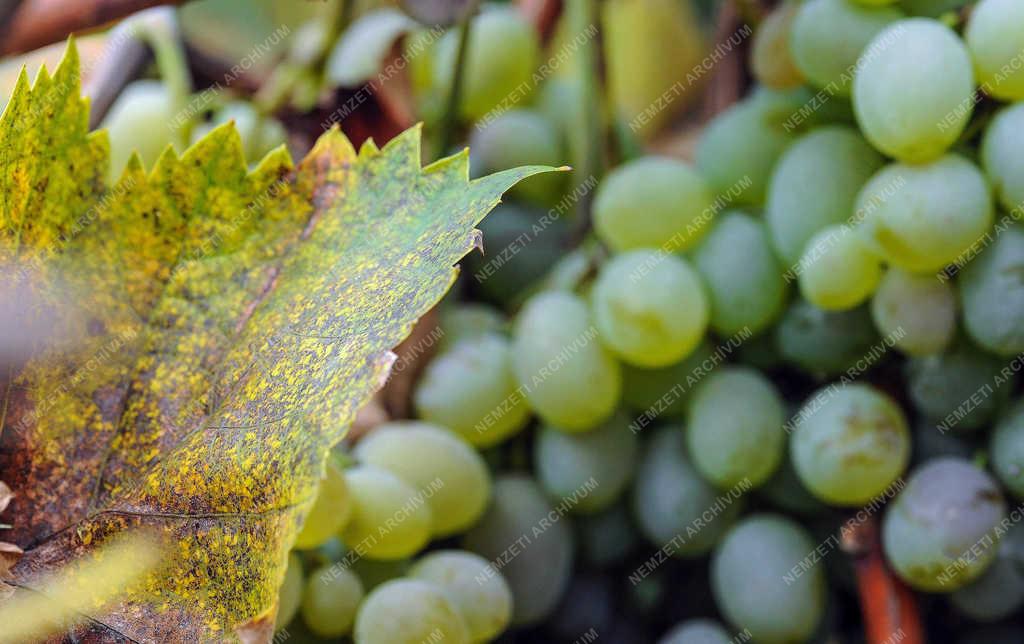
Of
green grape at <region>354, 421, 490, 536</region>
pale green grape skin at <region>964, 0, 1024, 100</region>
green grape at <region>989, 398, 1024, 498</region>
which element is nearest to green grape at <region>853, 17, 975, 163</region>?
pale green grape skin at <region>964, 0, 1024, 100</region>

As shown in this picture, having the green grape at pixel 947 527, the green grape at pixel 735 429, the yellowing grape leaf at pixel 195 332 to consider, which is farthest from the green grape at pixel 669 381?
the yellowing grape leaf at pixel 195 332

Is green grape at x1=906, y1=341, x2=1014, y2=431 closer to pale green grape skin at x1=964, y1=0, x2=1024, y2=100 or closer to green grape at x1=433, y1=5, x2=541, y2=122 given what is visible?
pale green grape skin at x1=964, y1=0, x2=1024, y2=100

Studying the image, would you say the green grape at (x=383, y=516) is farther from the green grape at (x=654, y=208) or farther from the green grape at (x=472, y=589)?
the green grape at (x=654, y=208)

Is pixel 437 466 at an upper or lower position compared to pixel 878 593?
upper

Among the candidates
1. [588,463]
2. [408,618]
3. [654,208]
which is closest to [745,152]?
[654,208]

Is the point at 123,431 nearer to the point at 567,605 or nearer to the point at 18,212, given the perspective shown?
the point at 18,212

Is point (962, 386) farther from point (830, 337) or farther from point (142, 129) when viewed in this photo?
point (142, 129)
